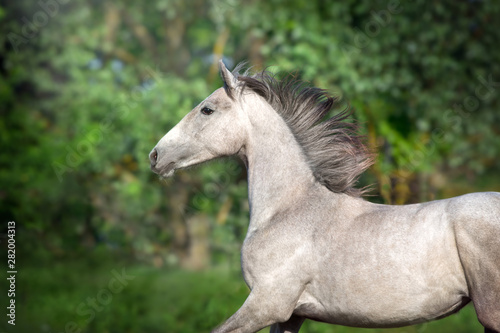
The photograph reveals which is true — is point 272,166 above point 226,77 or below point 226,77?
Result: below

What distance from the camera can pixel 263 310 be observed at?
348 centimetres

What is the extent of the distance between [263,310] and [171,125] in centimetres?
648

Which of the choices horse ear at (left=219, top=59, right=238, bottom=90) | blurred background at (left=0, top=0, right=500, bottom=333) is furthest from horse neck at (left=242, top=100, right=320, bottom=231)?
blurred background at (left=0, top=0, right=500, bottom=333)

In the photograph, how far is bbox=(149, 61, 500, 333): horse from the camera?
3.19 metres

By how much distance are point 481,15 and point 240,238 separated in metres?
5.04

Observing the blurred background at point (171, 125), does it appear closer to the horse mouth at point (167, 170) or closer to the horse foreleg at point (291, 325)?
the horse mouth at point (167, 170)

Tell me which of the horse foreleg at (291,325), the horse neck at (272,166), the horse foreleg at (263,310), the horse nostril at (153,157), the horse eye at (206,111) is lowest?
the horse foreleg at (291,325)

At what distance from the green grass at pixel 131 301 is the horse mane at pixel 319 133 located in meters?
4.25

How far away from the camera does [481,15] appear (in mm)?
8211

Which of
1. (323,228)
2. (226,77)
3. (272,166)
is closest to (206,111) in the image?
(226,77)

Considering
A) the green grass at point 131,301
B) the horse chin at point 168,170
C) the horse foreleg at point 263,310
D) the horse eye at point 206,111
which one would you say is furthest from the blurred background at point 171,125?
the horse foreleg at point 263,310

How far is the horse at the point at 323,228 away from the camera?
10.5 ft

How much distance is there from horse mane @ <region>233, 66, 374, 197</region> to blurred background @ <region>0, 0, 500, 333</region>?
1.75 ft

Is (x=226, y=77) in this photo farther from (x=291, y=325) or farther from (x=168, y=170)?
(x=291, y=325)
